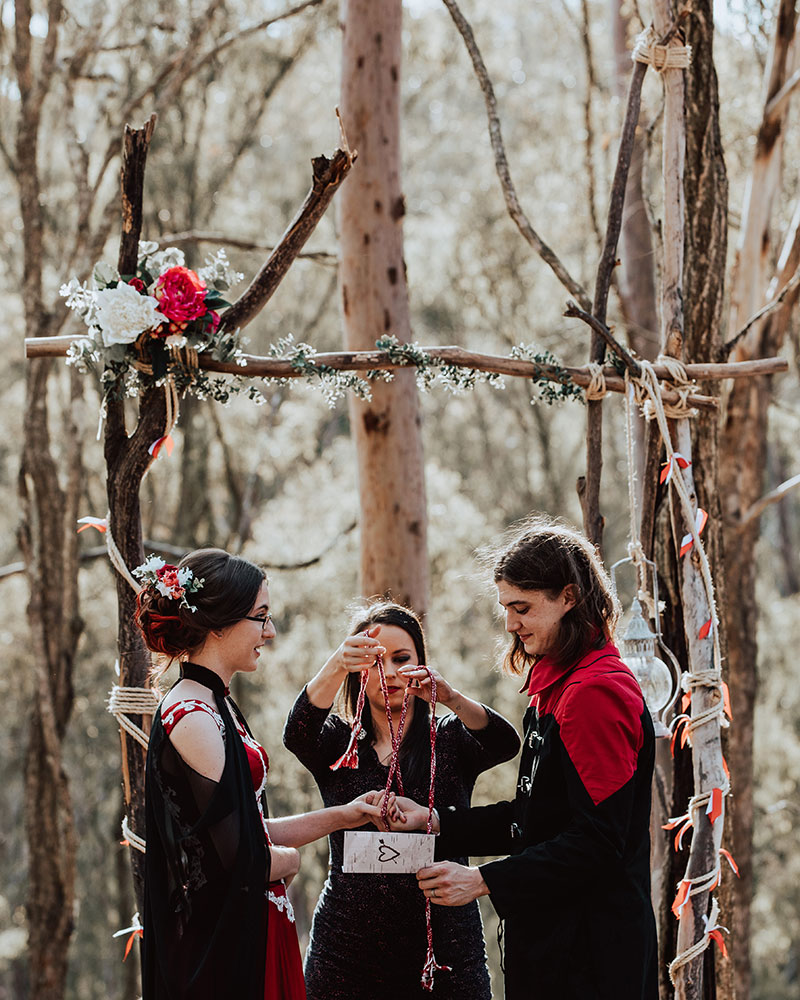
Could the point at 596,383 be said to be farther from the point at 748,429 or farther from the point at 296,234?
the point at 748,429

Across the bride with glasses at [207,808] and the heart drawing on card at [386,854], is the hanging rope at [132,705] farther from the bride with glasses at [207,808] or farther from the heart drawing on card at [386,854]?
the heart drawing on card at [386,854]

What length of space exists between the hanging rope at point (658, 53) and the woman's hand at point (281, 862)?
7.68 ft

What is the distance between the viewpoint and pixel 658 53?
3031mm

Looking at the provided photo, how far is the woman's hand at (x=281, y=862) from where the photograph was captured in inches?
88.7

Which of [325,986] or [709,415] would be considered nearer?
[325,986]

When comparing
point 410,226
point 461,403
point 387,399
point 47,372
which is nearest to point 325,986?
point 387,399

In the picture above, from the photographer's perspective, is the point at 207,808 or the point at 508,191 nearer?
the point at 207,808

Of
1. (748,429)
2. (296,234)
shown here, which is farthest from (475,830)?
(748,429)

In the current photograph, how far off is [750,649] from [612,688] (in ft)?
12.7

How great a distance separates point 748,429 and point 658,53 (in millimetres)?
3173

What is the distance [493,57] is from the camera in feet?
Result: 42.1

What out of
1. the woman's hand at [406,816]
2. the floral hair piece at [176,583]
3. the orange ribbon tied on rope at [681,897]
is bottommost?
the orange ribbon tied on rope at [681,897]

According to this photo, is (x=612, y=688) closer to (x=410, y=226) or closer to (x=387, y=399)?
(x=387, y=399)

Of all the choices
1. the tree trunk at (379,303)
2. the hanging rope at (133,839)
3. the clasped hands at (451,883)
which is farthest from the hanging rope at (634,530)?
the tree trunk at (379,303)
